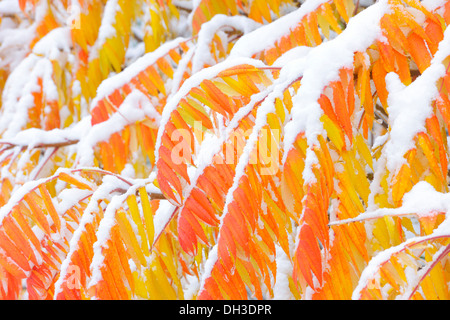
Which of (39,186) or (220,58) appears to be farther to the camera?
(220,58)

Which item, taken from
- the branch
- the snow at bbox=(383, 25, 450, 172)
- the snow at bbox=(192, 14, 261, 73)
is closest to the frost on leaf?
the snow at bbox=(383, 25, 450, 172)

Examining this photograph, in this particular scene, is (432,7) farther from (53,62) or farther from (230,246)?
(53,62)

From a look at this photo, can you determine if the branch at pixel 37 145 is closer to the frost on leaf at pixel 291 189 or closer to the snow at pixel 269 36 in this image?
the frost on leaf at pixel 291 189

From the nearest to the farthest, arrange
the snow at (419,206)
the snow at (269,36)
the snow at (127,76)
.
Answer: the snow at (419,206) < the snow at (269,36) < the snow at (127,76)

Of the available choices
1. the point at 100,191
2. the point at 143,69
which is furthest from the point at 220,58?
the point at 100,191

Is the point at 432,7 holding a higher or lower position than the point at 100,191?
higher

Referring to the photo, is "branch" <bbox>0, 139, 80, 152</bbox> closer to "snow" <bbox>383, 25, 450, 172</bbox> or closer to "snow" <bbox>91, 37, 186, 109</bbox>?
"snow" <bbox>91, 37, 186, 109</bbox>

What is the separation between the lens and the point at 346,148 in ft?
2.80

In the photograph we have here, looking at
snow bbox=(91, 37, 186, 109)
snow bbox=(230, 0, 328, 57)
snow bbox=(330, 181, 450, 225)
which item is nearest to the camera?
snow bbox=(330, 181, 450, 225)

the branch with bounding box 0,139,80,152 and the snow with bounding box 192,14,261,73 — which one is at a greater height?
the snow with bounding box 192,14,261,73

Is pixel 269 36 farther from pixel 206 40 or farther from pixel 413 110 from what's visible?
pixel 413 110

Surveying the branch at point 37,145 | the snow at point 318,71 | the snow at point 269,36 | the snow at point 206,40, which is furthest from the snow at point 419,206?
the branch at point 37,145

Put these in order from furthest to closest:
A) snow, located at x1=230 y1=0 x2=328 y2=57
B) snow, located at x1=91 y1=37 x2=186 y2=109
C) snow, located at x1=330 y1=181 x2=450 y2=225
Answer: snow, located at x1=91 y1=37 x2=186 y2=109 → snow, located at x1=230 y1=0 x2=328 y2=57 → snow, located at x1=330 y1=181 x2=450 y2=225

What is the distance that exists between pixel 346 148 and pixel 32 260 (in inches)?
31.6
